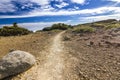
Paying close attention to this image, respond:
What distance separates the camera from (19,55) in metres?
10.8

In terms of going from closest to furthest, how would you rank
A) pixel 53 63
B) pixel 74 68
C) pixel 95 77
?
pixel 95 77 < pixel 74 68 < pixel 53 63

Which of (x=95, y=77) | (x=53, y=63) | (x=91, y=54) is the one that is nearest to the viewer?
(x=95, y=77)

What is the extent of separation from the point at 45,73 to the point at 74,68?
65.0 inches

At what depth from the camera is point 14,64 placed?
1010 centimetres

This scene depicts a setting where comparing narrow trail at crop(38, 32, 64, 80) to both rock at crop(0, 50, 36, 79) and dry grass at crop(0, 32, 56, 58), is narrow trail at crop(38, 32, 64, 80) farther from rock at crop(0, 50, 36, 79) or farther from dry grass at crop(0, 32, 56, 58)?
dry grass at crop(0, 32, 56, 58)

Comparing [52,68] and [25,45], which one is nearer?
[52,68]

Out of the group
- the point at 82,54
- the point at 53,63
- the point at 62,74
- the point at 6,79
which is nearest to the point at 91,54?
the point at 82,54

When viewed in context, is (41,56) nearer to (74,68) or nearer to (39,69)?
(39,69)

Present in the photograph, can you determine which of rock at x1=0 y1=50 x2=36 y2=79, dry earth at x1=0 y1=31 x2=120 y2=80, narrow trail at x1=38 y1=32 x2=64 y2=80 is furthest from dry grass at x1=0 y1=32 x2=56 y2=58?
rock at x1=0 y1=50 x2=36 y2=79

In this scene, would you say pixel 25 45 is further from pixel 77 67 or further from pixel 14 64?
pixel 77 67

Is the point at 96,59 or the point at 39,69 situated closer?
the point at 39,69

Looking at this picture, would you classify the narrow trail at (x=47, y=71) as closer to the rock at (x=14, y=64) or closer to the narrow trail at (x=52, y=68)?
the narrow trail at (x=52, y=68)

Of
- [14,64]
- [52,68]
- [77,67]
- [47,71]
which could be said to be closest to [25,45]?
[52,68]

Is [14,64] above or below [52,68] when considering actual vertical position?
above
